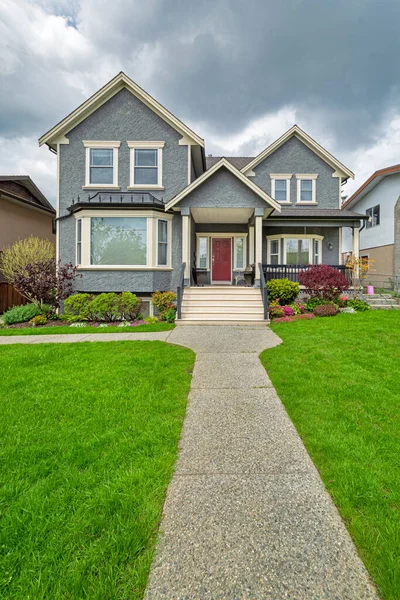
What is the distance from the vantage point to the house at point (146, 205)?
12.3 m

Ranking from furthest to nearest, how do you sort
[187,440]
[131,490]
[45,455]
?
[187,440] < [45,455] < [131,490]

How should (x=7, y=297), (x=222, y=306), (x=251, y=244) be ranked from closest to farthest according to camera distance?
(x=222, y=306)
(x=7, y=297)
(x=251, y=244)

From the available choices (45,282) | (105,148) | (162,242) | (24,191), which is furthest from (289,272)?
(24,191)

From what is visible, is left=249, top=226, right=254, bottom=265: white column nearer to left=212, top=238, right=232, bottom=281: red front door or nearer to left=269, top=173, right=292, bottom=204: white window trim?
left=212, top=238, right=232, bottom=281: red front door

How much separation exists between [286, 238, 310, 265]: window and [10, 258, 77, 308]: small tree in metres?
11.5

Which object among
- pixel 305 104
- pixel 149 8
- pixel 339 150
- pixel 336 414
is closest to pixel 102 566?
pixel 336 414

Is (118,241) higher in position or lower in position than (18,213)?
lower

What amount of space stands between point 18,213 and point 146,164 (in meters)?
10.2

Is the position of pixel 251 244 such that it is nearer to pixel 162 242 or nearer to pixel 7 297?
pixel 162 242

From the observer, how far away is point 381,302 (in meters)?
13.6

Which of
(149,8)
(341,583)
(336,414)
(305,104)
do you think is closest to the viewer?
(341,583)

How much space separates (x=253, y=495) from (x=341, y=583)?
79cm

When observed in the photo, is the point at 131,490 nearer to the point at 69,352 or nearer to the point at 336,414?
the point at 336,414

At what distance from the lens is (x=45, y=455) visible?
2.85 m
